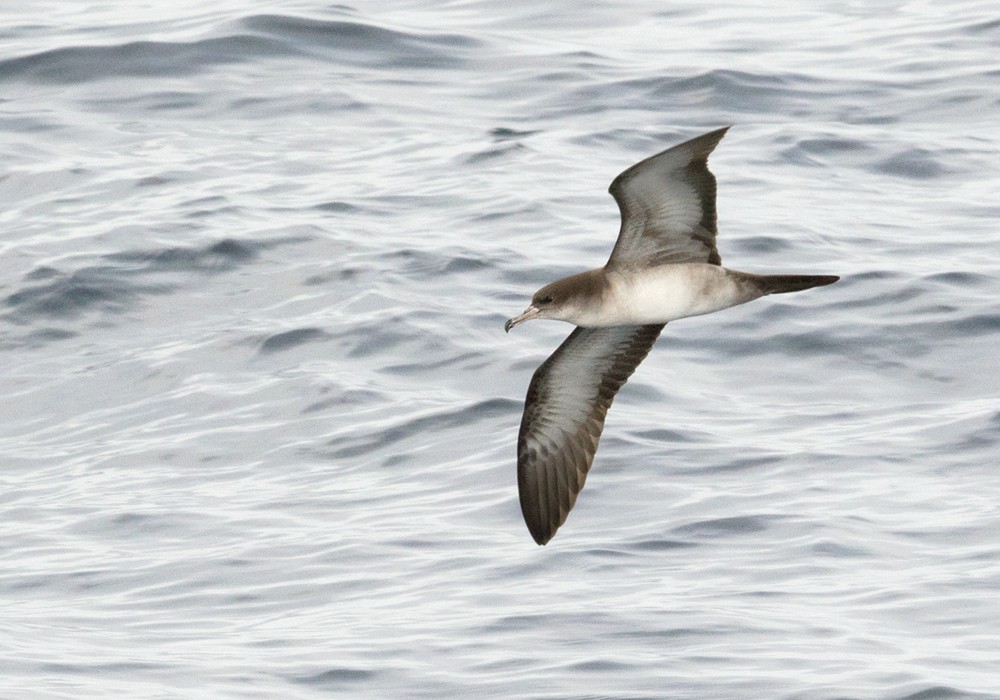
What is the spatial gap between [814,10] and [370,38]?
5.58 metres

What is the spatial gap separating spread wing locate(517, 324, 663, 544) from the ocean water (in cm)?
69

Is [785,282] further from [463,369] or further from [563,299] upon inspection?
[463,369]

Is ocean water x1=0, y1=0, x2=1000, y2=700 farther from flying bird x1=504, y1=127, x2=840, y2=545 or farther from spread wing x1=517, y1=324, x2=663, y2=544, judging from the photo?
flying bird x1=504, y1=127, x2=840, y2=545

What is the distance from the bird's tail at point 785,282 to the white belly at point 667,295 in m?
0.10

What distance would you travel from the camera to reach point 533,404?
947cm

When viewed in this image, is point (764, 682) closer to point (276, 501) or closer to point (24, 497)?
point (276, 501)

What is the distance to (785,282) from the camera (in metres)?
8.00

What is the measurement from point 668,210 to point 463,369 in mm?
4629

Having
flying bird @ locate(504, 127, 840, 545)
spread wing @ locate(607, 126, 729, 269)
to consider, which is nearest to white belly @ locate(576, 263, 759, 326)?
flying bird @ locate(504, 127, 840, 545)

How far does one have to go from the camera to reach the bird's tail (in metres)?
7.80

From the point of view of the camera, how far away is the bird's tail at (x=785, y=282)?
25.6 ft

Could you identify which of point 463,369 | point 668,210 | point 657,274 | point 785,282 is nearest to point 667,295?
point 657,274

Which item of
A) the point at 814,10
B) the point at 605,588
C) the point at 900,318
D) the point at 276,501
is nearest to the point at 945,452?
the point at 900,318

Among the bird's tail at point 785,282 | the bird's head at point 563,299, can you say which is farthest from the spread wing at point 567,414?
the bird's tail at point 785,282
